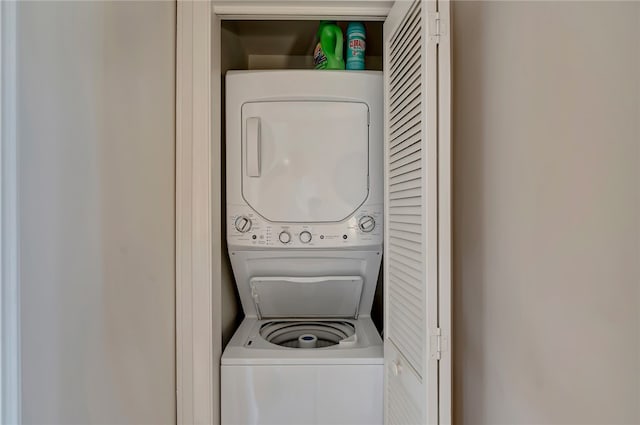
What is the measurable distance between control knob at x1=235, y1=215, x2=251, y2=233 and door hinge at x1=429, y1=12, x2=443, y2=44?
1141mm

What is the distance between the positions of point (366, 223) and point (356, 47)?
36.2 inches

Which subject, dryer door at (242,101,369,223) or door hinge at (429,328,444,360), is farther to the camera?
dryer door at (242,101,369,223)

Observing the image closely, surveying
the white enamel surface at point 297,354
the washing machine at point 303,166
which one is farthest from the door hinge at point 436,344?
the washing machine at point 303,166

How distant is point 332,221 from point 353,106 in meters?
0.58

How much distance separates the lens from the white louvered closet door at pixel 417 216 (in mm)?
1124
